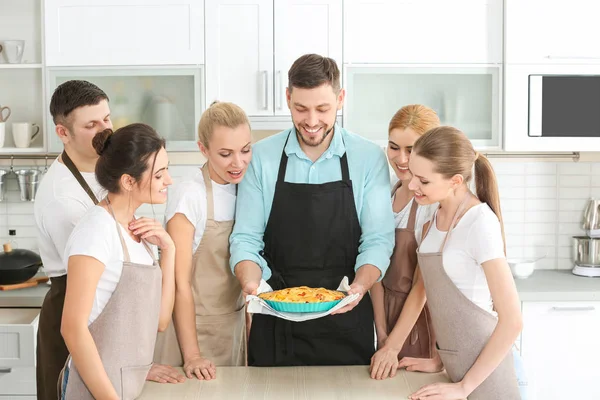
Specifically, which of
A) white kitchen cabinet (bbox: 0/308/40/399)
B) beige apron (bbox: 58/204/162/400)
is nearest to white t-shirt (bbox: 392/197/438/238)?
beige apron (bbox: 58/204/162/400)

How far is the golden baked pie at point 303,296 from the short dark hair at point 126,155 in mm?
482

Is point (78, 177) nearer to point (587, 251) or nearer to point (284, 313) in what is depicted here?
point (284, 313)

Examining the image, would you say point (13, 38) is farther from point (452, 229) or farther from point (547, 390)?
point (547, 390)

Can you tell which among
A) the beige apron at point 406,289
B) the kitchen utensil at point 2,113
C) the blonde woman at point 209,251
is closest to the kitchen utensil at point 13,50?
the kitchen utensil at point 2,113

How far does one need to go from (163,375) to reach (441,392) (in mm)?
761

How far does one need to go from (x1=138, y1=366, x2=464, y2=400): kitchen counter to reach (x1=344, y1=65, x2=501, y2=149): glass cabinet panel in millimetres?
1793

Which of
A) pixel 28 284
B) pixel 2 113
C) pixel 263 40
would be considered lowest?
pixel 28 284

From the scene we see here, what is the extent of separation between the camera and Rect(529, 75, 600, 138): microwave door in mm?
3629

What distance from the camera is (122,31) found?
3572mm

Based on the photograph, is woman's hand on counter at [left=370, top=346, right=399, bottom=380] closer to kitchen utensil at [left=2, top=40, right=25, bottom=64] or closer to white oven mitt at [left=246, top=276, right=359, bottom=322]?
white oven mitt at [left=246, top=276, right=359, bottom=322]

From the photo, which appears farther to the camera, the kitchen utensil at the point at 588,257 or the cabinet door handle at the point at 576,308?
the kitchen utensil at the point at 588,257

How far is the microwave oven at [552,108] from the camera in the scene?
3625mm

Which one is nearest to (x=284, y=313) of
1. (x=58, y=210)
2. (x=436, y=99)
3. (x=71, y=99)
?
(x=58, y=210)

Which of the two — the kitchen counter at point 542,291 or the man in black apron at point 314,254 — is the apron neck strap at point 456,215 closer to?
the man in black apron at point 314,254
